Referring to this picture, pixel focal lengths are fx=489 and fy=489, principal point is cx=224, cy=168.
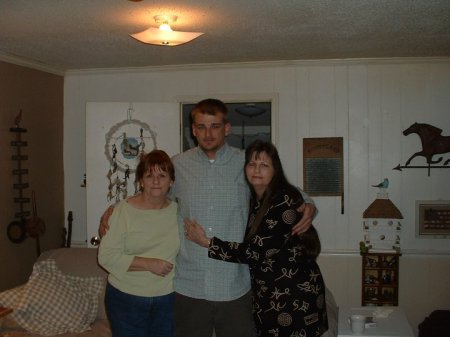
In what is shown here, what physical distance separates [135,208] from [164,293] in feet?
1.26

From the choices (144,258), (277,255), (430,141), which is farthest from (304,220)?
(430,141)

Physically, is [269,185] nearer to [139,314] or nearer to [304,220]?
[304,220]

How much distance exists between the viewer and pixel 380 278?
4016 mm

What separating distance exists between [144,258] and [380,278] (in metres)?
2.61

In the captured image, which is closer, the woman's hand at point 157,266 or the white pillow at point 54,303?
the woman's hand at point 157,266

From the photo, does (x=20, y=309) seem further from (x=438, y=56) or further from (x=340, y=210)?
(x=438, y=56)

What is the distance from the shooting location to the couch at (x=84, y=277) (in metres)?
2.84

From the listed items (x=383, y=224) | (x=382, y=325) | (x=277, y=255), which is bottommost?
(x=382, y=325)

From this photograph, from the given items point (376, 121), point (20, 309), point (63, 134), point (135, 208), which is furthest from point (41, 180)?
point (376, 121)

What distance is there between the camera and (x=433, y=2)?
2518mm

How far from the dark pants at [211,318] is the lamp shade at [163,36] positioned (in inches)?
54.2

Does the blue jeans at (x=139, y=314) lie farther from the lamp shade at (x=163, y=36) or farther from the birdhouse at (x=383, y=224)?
the birdhouse at (x=383, y=224)

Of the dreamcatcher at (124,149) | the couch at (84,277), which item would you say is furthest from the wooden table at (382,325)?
the dreamcatcher at (124,149)

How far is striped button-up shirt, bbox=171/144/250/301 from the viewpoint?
2074 millimetres
